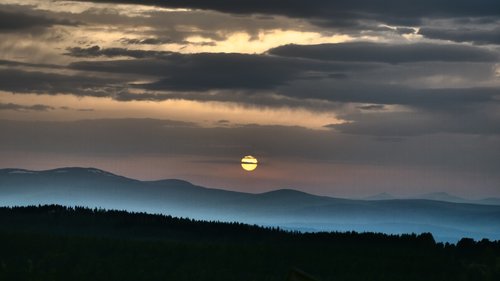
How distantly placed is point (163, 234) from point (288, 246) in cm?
1779

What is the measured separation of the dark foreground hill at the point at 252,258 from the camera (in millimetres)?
66438

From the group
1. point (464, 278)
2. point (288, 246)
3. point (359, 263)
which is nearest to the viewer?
point (464, 278)

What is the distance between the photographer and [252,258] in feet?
234

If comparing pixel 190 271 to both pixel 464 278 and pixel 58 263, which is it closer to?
pixel 58 263

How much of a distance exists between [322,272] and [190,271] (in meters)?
8.13

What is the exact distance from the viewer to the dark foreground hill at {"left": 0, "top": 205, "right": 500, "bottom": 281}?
6644 cm

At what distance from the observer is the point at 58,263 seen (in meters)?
69.4

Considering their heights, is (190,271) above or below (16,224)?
below

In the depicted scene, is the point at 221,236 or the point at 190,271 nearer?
the point at 190,271

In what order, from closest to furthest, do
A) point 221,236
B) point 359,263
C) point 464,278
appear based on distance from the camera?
point 464,278, point 359,263, point 221,236

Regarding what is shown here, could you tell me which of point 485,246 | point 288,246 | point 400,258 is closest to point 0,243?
point 288,246

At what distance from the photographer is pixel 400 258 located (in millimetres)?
72000

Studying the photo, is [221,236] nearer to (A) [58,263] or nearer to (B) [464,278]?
(A) [58,263]

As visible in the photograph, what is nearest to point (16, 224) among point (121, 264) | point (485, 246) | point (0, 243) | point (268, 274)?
point (0, 243)
